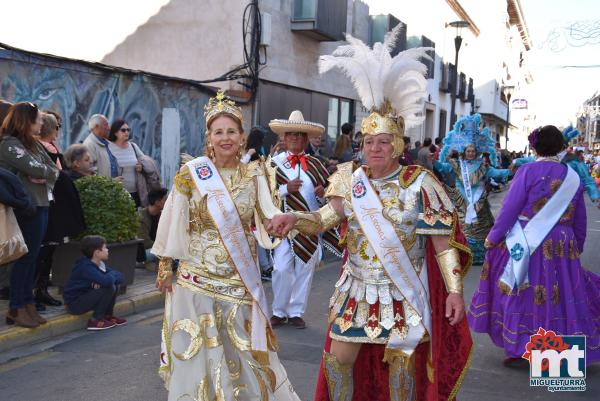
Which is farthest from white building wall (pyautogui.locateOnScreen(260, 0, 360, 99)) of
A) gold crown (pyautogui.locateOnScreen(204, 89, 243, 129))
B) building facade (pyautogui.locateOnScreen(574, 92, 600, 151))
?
building facade (pyautogui.locateOnScreen(574, 92, 600, 151))

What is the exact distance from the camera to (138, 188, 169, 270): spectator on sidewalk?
8844 mm

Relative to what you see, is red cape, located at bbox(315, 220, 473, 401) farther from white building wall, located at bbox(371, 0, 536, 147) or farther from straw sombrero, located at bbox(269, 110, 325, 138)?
white building wall, located at bbox(371, 0, 536, 147)

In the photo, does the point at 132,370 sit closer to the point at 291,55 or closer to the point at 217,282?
the point at 217,282

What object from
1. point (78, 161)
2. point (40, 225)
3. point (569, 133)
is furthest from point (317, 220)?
point (78, 161)

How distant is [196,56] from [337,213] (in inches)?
429

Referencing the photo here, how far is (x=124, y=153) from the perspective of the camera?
8.66 metres

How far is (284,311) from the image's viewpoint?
6691 millimetres

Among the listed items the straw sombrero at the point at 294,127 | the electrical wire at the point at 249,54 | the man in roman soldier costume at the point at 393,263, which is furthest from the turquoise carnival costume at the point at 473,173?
the man in roman soldier costume at the point at 393,263

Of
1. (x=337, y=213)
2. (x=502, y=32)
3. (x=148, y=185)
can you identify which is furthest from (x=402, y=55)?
(x=502, y=32)

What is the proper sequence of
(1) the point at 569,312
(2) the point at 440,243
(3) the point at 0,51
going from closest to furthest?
(2) the point at 440,243, (1) the point at 569,312, (3) the point at 0,51

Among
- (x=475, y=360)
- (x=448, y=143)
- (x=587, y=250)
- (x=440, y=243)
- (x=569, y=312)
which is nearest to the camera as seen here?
(x=440, y=243)

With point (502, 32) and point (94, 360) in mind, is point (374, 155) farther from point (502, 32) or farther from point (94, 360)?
point (502, 32)

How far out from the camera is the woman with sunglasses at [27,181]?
5.83 m

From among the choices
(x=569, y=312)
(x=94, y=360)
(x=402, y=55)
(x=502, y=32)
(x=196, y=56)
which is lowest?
(x=94, y=360)
